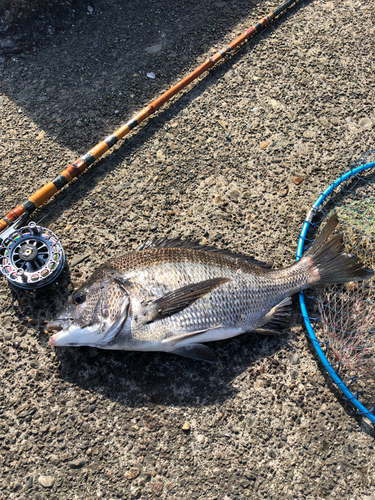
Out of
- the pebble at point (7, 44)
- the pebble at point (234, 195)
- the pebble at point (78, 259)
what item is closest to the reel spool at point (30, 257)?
the pebble at point (78, 259)

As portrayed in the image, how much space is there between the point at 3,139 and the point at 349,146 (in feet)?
12.3

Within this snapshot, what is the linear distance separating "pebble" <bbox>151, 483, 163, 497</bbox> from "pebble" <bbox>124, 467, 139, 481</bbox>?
0.49 ft

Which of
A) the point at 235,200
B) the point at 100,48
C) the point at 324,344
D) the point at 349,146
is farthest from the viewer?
the point at 100,48

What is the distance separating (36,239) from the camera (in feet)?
9.94

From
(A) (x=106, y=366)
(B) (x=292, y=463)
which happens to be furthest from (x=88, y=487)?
(B) (x=292, y=463)

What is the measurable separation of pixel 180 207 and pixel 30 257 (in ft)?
4.81

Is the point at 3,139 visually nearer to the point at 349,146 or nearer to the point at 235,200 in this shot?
the point at 235,200

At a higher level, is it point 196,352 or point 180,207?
point 180,207

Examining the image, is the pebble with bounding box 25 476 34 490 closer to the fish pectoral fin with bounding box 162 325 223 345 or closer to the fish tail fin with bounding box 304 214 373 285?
the fish pectoral fin with bounding box 162 325 223 345

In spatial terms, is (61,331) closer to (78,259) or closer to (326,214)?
(78,259)

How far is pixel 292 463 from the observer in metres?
2.76

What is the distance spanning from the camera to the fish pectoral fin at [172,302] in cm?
261

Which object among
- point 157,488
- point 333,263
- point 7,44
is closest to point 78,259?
point 157,488

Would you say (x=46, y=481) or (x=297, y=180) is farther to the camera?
(x=297, y=180)
